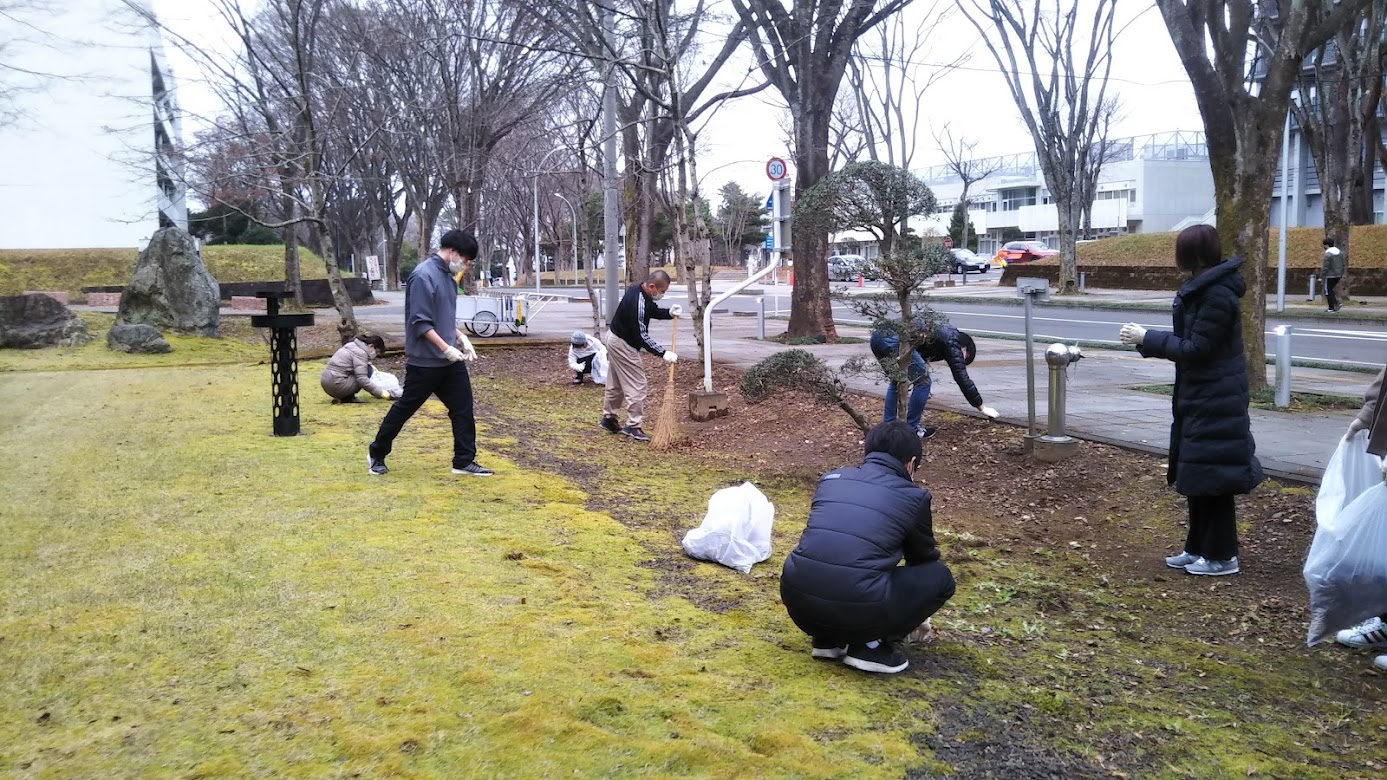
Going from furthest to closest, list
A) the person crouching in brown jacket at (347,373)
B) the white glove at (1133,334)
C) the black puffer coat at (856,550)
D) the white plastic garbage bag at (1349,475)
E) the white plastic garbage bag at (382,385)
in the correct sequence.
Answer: the white plastic garbage bag at (382,385) → the person crouching in brown jacket at (347,373) → the white glove at (1133,334) → the white plastic garbage bag at (1349,475) → the black puffer coat at (856,550)

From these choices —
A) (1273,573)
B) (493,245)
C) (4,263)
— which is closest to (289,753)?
(1273,573)

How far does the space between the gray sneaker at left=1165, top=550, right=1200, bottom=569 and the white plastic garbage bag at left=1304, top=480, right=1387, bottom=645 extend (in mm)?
1312

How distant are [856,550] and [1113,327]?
61.7 feet

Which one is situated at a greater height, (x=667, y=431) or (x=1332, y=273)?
(x=1332, y=273)

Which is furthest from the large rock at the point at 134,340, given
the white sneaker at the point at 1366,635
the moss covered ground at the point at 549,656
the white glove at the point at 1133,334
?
the white sneaker at the point at 1366,635

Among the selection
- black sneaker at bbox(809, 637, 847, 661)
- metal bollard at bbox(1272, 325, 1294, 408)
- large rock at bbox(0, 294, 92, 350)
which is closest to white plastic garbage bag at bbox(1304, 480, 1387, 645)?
black sneaker at bbox(809, 637, 847, 661)

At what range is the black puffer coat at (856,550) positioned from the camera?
3.63 metres

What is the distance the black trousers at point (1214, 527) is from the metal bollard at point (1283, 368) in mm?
4541

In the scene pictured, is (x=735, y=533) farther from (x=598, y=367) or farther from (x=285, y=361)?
(x=598, y=367)

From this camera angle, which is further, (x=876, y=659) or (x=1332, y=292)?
(x=1332, y=292)

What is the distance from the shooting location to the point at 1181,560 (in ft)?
18.1

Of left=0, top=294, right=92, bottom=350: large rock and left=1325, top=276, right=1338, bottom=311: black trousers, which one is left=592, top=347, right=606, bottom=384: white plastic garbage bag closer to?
left=0, top=294, right=92, bottom=350: large rock

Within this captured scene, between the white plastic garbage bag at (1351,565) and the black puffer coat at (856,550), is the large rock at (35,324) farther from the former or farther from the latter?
the white plastic garbage bag at (1351,565)

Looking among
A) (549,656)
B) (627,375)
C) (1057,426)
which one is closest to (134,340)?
(627,375)
